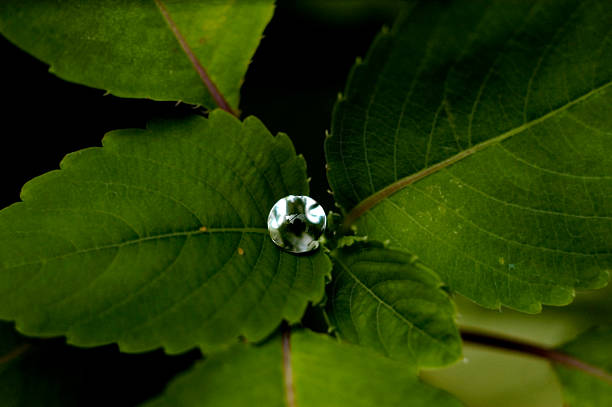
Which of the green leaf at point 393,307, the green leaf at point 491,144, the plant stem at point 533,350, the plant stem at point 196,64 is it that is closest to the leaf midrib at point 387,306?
the green leaf at point 393,307

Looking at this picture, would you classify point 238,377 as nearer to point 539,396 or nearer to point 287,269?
point 287,269

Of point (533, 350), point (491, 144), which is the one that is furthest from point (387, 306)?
point (533, 350)

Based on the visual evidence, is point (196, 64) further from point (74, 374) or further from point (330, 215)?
point (74, 374)

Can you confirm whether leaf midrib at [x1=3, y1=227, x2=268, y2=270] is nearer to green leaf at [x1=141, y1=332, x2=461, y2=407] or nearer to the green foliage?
the green foliage

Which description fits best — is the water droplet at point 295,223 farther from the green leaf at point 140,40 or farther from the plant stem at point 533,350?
the plant stem at point 533,350

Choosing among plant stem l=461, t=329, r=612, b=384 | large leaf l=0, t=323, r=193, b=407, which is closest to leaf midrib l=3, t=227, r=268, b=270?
large leaf l=0, t=323, r=193, b=407

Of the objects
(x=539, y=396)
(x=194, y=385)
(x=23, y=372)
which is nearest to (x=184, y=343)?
(x=194, y=385)
